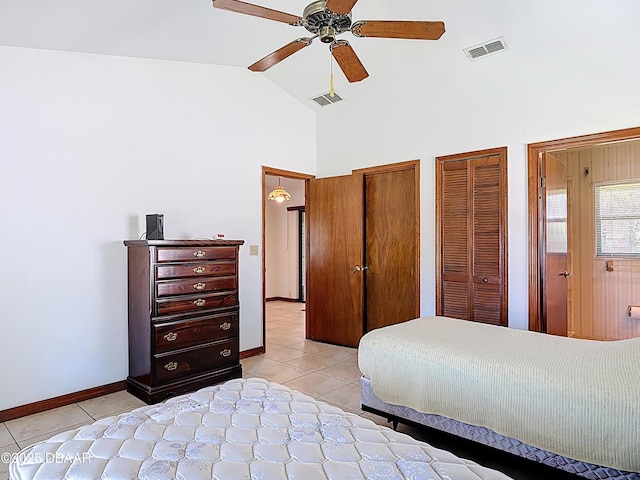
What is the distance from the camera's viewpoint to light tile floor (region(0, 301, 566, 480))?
2676 millimetres

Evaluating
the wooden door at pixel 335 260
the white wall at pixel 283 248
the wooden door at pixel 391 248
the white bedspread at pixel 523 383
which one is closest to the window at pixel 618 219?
the wooden door at pixel 391 248

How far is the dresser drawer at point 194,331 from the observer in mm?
3257

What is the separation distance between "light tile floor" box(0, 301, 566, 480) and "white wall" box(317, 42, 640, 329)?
1192mm

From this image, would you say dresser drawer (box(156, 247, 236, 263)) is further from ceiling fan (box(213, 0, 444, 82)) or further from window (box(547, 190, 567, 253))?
window (box(547, 190, 567, 253))

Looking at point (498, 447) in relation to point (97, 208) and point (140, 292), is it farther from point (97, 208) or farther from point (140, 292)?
point (97, 208)

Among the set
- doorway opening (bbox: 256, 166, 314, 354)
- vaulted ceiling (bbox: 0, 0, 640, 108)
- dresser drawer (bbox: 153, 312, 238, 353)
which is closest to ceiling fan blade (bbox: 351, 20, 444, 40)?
vaulted ceiling (bbox: 0, 0, 640, 108)

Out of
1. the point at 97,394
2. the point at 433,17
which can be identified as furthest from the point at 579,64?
the point at 97,394

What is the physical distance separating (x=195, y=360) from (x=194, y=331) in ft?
0.82

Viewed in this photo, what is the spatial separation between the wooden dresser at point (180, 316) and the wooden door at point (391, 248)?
1.81 metres

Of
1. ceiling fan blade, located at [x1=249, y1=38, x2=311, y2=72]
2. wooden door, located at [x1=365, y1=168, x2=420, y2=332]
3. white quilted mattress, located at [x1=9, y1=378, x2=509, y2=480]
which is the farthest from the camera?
wooden door, located at [x1=365, y1=168, x2=420, y2=332]

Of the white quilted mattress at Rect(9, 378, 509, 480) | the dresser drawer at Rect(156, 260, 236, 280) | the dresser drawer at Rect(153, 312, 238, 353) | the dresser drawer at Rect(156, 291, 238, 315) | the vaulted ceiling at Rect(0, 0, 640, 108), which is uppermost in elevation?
the vaulted ceiling at Rect(0, 0, 640, 108)

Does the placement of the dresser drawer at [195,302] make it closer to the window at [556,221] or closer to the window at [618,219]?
the window at [556,221]

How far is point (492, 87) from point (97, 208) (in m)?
3.67

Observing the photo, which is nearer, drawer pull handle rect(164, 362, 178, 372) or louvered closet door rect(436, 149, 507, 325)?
drawer pull handle rect(164, 362, 178, 372)
